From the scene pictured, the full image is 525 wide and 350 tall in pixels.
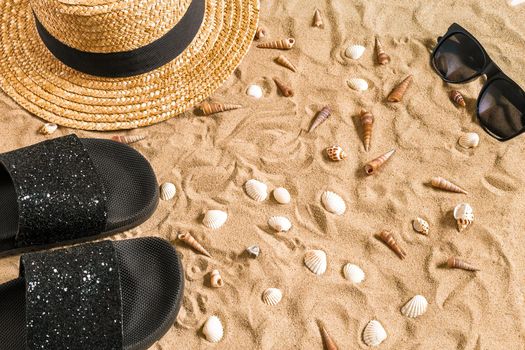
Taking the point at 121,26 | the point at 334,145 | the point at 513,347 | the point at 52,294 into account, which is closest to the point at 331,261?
the point at 334,145

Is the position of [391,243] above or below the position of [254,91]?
below

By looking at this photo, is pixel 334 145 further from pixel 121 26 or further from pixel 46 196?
pixel 46 196

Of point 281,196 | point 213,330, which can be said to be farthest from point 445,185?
point 213,330

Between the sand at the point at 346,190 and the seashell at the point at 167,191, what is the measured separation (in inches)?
0.8

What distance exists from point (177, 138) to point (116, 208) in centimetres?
40

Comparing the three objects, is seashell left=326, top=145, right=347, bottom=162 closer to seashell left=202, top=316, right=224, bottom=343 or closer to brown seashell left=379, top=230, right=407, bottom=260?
Result: brown seashell left=379, top=230, right=407, bottom=260

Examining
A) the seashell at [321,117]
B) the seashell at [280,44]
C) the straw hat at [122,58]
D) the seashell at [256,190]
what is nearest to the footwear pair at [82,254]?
the straw hat at [122,58]

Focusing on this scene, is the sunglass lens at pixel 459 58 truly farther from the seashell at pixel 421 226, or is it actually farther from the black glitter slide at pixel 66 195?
the black glitter slide at pixel 66 195

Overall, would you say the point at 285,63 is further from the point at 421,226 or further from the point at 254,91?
the point at 421,226

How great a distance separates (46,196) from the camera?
6.15 feet

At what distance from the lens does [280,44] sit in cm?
250

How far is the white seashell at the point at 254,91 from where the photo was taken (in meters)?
2.37

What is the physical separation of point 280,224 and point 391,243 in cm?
37

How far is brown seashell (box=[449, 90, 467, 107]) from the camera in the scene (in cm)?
237
